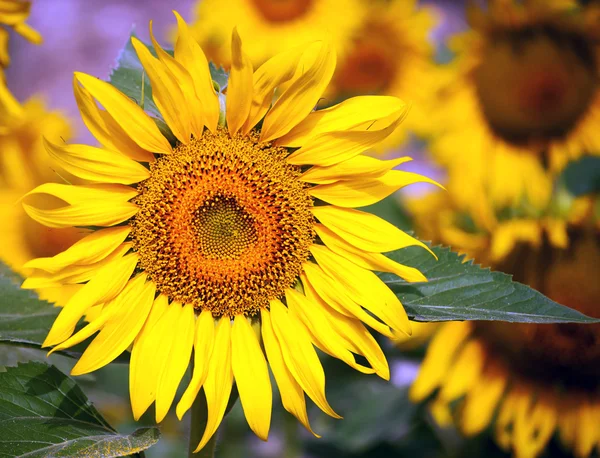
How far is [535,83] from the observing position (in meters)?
2.82

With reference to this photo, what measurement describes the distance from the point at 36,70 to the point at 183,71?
17.2 feet

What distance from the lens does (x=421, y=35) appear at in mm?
3426

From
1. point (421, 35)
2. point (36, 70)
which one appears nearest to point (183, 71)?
point (421, 35)

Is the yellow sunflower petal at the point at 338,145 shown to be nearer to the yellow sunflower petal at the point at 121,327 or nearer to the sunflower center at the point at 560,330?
the yellow sunflower petal at the point at 121,327

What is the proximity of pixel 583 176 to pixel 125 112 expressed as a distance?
4.42ft

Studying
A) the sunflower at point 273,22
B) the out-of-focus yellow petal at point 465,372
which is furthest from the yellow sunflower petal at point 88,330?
the sunflower at point 273,22

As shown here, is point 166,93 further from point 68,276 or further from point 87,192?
point 68,276

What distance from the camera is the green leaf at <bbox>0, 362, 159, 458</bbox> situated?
996 mm

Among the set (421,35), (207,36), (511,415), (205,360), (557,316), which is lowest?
(511,415)

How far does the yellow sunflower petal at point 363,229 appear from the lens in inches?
42.8

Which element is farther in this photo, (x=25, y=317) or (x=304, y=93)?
(x=25, y=317)

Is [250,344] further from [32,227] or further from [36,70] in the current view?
[36,70]

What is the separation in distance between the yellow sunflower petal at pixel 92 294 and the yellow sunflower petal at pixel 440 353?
0.91 metres

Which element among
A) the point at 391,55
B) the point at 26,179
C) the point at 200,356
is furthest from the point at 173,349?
the point at 391,55
